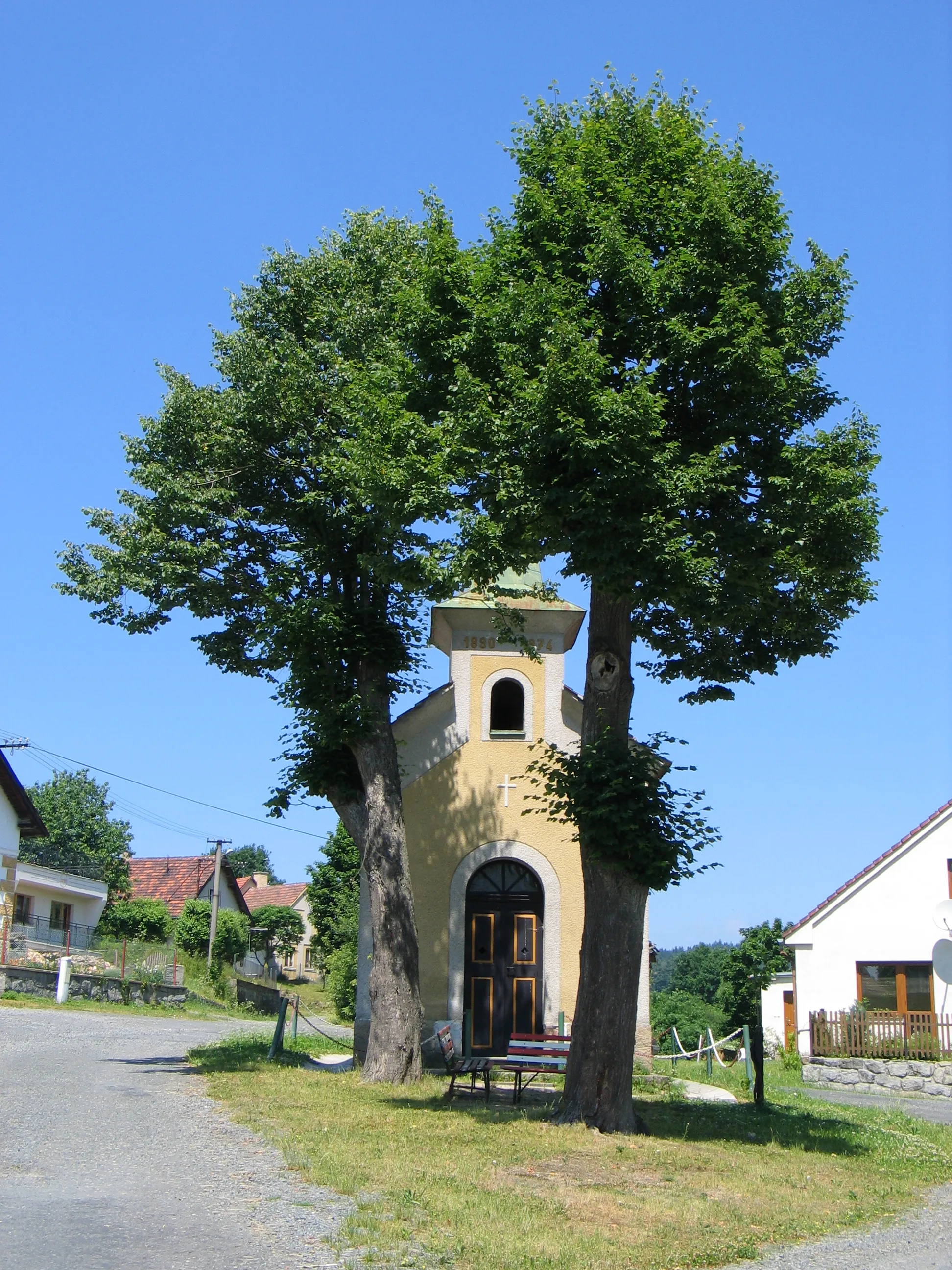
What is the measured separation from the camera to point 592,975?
11.3 meters

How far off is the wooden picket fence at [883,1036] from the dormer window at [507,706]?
10109mm

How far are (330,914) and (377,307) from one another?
34.4 metres

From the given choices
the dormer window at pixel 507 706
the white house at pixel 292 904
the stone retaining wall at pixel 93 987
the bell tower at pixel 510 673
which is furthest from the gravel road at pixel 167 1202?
the white house at pixel 292 904

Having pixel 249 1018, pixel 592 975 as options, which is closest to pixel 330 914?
pixel 249 1018

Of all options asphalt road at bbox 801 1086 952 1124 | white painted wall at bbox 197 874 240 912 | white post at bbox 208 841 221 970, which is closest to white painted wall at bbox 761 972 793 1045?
asphalt road at bbox 801 1086 952 1124

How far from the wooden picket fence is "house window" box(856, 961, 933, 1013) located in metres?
2.96

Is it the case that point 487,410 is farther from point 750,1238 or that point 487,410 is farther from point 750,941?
point 750,941

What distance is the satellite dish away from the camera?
1018 inches

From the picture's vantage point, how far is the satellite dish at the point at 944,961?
25.9 metres

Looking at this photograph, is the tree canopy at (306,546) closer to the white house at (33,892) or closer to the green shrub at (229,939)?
the white house at (33,892)

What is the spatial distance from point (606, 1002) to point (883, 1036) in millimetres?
14392

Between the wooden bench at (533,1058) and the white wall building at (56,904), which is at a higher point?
the white wall building at (56,904)

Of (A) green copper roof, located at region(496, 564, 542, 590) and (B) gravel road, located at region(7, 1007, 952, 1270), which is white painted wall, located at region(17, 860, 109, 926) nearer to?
(A) green copper roof, located at region(496, 564, 542, 590)

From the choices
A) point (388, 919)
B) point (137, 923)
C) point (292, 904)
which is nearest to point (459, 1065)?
point (388, 919)
